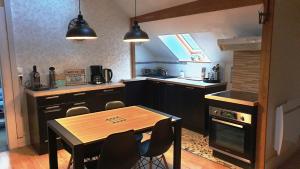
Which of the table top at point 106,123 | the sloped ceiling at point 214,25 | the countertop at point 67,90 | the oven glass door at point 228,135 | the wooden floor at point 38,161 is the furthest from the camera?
the countertop at point 67,90

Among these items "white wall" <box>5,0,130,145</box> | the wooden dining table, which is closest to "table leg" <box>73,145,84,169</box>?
the wooden dining table

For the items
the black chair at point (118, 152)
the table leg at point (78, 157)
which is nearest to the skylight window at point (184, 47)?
the black chair at point (118, 152)

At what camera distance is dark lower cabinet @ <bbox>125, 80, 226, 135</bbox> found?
394 centimetres

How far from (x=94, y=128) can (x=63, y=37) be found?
2280mm

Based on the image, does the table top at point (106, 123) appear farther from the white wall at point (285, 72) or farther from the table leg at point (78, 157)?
the white wall at point (285, 72)

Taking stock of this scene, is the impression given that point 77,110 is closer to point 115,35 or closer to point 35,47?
point 35,47

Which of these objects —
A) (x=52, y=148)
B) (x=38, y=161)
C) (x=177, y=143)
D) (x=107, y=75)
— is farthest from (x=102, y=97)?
(x=177, y=143)

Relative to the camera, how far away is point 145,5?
163 inches

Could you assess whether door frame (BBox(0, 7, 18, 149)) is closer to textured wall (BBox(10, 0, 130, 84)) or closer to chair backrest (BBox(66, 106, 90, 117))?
textured wall (BBox(10, 0, 130, 84))

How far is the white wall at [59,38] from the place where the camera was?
3580 mm

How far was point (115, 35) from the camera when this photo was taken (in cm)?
460

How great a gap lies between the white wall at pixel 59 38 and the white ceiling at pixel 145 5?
0.13 m

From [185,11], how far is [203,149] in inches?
84.4

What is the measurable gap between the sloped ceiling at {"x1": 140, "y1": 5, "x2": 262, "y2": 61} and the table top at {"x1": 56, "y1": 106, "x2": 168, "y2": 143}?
5.75 feet
